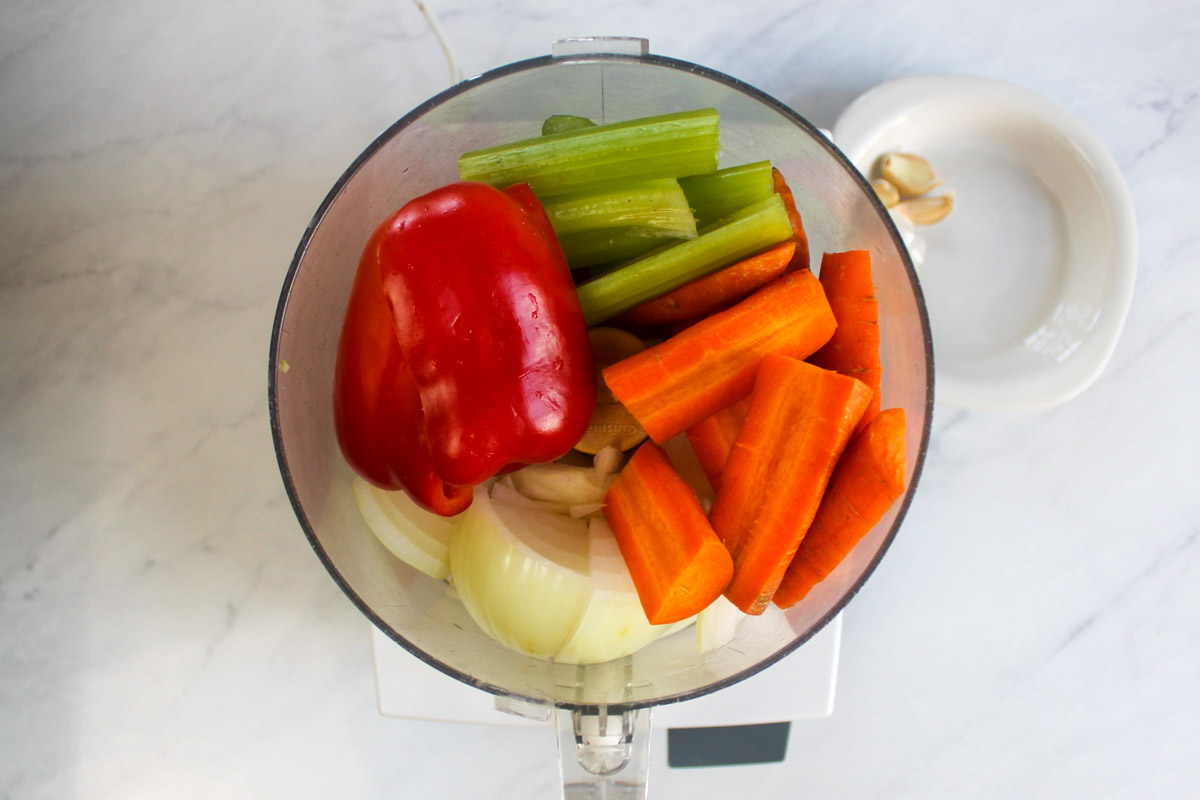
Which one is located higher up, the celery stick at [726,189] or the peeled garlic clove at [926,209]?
the celery stick at [726,189]

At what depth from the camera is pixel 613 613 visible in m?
0.53

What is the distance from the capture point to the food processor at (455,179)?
1.72ft

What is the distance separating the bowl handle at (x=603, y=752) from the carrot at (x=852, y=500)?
0.15 metres

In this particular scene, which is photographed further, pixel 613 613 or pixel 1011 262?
pixel 1011 262

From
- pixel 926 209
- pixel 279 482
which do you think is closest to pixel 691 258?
pixel 926 209

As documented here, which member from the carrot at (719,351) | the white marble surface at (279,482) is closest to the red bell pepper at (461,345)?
the carrot at (719,351)

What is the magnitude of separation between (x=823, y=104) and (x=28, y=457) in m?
0.87

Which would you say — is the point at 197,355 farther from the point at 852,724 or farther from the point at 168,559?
the point at 852,724

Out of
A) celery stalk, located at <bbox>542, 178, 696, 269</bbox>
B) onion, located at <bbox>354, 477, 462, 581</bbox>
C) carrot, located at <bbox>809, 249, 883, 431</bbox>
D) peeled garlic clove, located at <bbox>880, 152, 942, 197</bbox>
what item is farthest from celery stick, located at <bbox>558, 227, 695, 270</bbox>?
peeled garlic clove, located at <bbox>880, 152, 942, 197</bbox>

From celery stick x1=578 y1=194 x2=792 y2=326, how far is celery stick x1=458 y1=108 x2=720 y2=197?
0.06 m

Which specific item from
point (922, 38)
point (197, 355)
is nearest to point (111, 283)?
point (197, 355)

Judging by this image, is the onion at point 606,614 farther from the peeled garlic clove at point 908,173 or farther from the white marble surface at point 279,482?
the peeled garlic clove at point 908,173

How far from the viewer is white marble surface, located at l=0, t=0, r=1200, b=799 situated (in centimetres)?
74

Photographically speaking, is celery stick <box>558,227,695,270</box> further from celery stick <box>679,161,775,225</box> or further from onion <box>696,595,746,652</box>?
onion <box>696,595,746,652</box>
